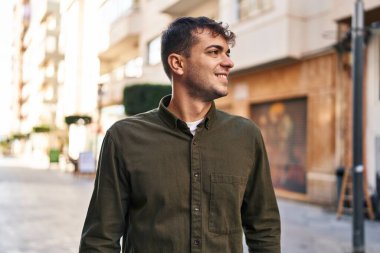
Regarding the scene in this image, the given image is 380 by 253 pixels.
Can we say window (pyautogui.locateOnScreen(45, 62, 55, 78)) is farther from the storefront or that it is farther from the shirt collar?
the shirt collar

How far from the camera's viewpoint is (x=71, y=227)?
8195 mm

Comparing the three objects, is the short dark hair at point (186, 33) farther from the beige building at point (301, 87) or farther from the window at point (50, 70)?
the window at point (50, 70)

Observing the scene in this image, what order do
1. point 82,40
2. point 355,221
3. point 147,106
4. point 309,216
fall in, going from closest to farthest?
point 355,221 < point 309,216 < point 147,106 < point 82,40

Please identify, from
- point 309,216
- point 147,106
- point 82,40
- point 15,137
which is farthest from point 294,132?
point 15,137

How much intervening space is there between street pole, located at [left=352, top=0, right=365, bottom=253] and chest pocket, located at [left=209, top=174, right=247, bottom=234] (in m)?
4.80

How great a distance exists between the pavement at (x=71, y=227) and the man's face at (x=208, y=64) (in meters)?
5.06

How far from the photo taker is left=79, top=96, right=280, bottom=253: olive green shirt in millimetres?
1836

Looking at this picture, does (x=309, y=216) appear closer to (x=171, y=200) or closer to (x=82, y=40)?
(x=171, y=200)

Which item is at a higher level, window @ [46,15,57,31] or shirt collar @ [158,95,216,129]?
window @ [46,15,57,31]

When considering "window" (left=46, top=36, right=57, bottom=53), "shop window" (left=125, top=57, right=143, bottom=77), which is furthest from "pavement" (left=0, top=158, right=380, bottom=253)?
"window" (left=46, top=36, right=57, bottom=53)

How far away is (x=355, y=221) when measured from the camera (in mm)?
6285

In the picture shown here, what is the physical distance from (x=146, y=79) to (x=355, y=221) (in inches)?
705

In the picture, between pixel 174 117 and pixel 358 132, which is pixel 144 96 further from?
pixel 174 117

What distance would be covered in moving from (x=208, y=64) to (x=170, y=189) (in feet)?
1.72
